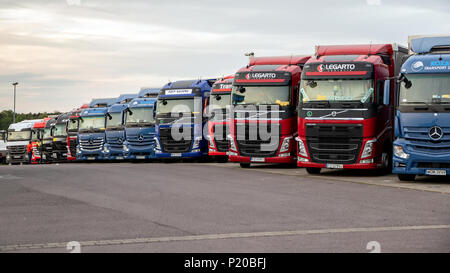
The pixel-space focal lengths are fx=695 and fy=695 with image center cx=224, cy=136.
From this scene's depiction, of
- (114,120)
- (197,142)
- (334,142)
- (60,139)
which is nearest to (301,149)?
(334,142)

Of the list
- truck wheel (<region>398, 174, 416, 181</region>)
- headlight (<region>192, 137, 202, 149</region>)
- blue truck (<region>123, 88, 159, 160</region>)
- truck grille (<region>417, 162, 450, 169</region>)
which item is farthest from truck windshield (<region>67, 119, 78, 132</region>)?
truck grille (<region>417, 162, 450, 169</region>)

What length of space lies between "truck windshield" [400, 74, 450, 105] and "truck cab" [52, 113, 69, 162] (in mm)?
30141

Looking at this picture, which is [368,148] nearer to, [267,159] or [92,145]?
[267,159]

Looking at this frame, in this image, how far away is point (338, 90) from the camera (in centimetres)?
2084

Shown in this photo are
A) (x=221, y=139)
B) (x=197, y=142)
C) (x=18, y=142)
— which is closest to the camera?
(x=221, y=139)

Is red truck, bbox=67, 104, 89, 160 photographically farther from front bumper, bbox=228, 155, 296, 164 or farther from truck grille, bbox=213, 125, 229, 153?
front bumper, bbox=228, 155, 296, 164

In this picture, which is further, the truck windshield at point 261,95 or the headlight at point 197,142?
the headlight at point 197,142

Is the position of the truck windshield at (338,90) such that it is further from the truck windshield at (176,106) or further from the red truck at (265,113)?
the truck windshield at (176,106)

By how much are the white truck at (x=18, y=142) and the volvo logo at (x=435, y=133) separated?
38.0 metres

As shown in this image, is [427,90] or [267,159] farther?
[267,159]

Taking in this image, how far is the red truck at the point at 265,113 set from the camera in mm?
23734

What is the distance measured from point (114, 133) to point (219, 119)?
999 centimetres

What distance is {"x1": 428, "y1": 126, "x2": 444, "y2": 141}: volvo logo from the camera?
18016mm

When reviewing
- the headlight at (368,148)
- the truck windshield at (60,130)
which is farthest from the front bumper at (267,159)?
the truck windshield at (60,130)
